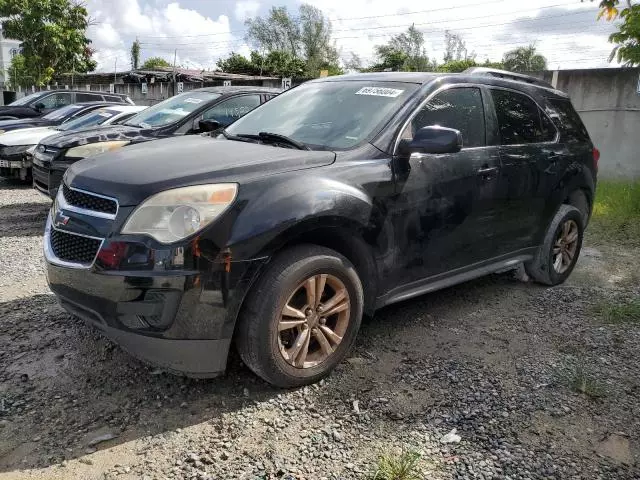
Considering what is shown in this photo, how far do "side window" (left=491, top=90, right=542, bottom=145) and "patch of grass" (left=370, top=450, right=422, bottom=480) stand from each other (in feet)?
8.58

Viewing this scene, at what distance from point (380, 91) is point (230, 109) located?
3915 millimetres

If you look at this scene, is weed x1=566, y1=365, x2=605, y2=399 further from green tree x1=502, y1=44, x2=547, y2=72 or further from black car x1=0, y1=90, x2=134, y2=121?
green tree x1=502, y1=44, x2=547, y2=72

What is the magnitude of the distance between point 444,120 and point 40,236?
476cm

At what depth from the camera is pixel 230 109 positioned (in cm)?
735

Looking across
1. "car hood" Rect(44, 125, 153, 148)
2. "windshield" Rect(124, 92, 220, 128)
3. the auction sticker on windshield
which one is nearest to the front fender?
the auction sticker on windshield

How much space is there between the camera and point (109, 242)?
2.68 meters

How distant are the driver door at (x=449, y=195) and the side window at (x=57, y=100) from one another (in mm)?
13311

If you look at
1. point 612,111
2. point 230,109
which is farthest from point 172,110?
point 612,111

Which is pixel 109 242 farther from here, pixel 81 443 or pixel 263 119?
pixel 263 119

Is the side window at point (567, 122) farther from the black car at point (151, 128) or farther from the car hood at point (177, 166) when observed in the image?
the black car at point (151, 128)

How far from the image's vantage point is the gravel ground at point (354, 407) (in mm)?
2518

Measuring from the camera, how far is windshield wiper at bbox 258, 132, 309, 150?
11.3ft

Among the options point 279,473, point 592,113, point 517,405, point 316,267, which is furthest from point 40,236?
point 592,113

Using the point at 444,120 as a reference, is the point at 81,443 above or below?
below
